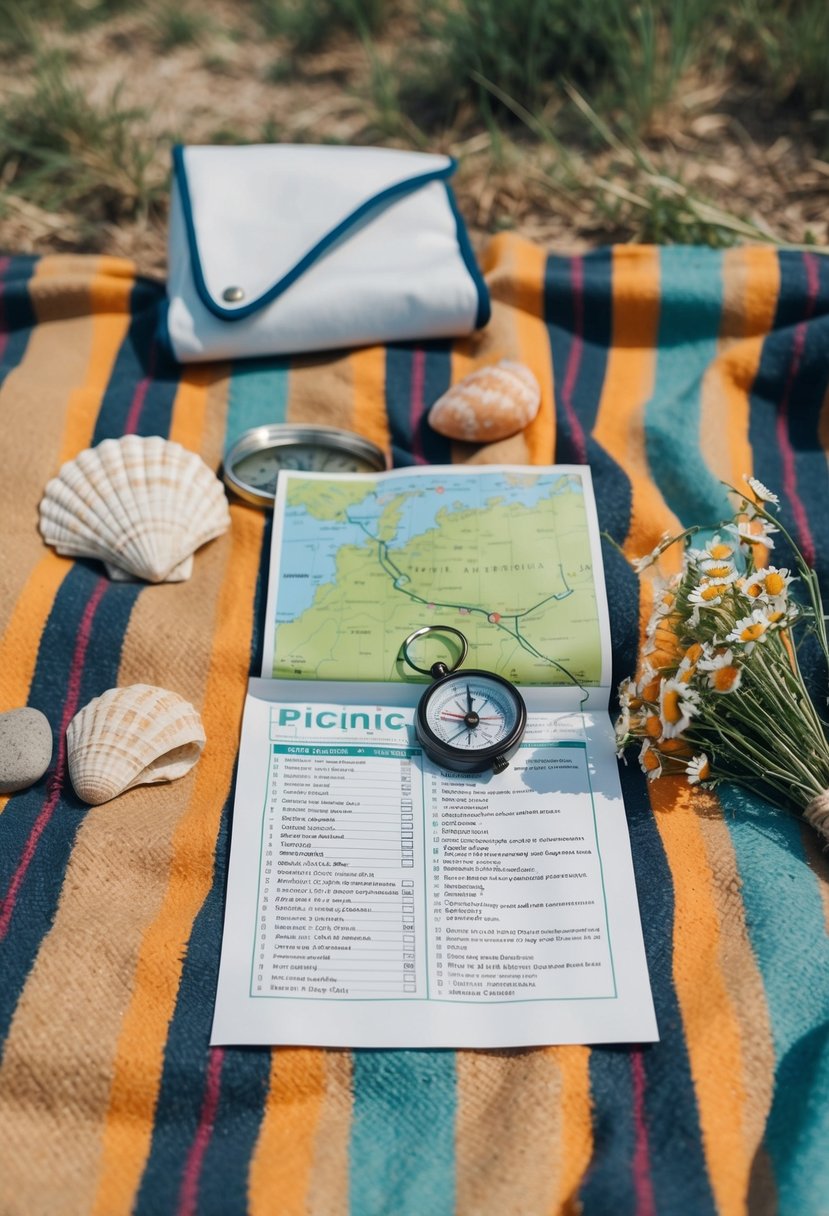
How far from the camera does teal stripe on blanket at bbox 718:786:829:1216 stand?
4.36ft

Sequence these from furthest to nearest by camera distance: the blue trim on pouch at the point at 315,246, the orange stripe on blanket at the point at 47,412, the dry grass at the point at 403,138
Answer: the dry grass at the point at 403,138 → the blue trim on pouch at the point at 315,246 → the orange stripe on blanket at the point at 47,412

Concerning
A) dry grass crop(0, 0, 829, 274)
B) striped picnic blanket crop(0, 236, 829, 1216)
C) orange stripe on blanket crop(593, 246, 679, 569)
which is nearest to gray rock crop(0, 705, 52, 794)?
striped picnic blanket crop(0, 236, 829, 1216)

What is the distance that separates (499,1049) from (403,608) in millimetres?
791

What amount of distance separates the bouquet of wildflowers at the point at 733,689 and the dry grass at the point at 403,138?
1.39 m

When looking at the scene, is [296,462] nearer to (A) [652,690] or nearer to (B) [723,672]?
(A) [652,690]

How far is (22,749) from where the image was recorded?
173 cm

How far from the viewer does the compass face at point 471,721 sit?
172cm

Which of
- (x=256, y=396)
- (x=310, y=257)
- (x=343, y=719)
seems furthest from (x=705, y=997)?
(x=310, y=257)

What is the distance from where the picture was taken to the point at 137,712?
1741 millimetres

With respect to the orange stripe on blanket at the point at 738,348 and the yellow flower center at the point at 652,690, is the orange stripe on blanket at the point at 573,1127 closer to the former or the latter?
the yellow flower center at the point at 652,690

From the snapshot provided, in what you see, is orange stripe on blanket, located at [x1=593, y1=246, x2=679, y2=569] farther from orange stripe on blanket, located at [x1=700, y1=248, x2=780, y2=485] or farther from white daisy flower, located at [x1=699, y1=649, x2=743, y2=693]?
white daisy flower, located at [x1=699, y1=649, x2=743, y2=693]

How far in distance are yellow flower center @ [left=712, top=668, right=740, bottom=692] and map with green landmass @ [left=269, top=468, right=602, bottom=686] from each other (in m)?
0.32

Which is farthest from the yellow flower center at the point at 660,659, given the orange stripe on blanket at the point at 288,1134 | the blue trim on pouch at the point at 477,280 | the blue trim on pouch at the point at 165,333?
the blue trim on pouch at the point at 165,333

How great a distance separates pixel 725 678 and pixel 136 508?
113 cm
